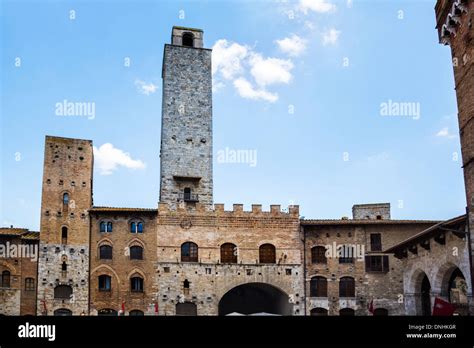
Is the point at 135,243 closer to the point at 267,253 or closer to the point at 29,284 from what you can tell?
the point at 29,284

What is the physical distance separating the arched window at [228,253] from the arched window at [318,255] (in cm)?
537

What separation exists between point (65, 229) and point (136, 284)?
5796 millimetres

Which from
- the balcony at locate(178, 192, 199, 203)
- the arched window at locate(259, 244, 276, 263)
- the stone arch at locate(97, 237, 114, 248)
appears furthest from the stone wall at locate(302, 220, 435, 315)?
the stone arch at locate(97, 237, 114, 248)

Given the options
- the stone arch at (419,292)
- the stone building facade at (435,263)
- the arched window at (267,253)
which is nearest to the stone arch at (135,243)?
the arched window at (267,253)

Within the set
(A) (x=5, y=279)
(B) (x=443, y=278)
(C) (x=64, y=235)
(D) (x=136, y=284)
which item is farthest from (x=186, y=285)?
(B) (x=443, y=278)

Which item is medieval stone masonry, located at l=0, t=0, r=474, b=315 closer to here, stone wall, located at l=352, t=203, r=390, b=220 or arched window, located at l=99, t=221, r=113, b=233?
arched window, located at l=99, t=221, r=113, b=233

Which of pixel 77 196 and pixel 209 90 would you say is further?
pixel 209 90

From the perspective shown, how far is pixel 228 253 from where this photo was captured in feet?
122

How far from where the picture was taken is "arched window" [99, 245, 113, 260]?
3572 cm

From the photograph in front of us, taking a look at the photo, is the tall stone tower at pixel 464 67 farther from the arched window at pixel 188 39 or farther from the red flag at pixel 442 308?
the arched window at pixel 188 39
